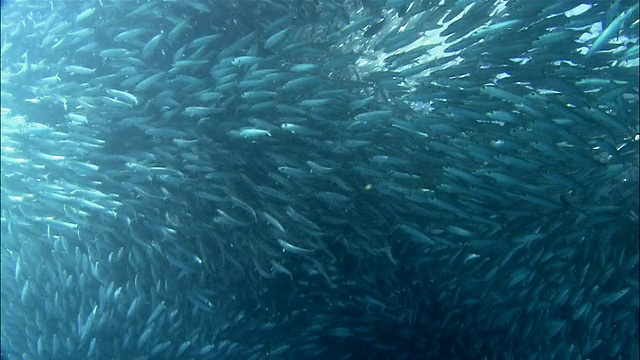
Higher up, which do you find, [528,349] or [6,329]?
[6,329]

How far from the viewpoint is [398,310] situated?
24.0 feet

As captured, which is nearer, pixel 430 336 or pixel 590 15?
pixel 590 15

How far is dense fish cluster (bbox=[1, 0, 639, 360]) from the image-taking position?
611 centimetres

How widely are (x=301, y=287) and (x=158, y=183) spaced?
272 cm

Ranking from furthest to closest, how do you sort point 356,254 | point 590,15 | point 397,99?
point 356,254
point 397,99
point 590,15

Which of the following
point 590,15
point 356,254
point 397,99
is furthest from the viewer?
point 356,254

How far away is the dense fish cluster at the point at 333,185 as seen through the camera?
6105mm

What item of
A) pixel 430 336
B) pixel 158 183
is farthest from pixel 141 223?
pixel 430 336

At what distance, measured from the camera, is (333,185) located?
698 centimetres

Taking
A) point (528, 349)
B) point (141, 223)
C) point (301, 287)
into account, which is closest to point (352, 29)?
point (301, 287)

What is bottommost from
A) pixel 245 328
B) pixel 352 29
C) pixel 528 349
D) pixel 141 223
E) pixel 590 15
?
pixel 528 349

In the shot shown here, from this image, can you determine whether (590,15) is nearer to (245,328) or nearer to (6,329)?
(245,328)

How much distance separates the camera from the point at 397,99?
22.3 ft

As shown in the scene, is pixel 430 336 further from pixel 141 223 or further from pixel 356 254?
pixel 141 223
